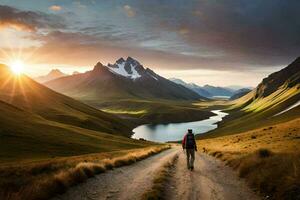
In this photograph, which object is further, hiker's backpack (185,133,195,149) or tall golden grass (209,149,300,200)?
hiker's backpack (185,133,195,149)

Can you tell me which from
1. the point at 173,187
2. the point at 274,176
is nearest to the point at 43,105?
the point at 173,187

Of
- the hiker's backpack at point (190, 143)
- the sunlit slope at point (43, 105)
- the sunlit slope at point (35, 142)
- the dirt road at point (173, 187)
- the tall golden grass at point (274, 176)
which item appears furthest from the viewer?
the sunlit slope at point (43, 105)

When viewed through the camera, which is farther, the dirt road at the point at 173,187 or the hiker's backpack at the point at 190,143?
the hiker's backpack at the point at 190,143

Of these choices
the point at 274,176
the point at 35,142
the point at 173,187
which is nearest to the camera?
the point at 274,176

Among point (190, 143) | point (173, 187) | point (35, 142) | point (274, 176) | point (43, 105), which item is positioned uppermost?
point (43, 105)

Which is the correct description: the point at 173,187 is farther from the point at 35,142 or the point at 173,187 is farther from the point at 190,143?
the point at 35,142

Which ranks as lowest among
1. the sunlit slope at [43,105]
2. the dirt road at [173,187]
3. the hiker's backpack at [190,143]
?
the dirt road at [173,187]

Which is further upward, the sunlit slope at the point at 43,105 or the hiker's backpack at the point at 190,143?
the sunlit slope at the point at 43,105

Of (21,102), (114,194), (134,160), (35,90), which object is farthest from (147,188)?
(35,90)

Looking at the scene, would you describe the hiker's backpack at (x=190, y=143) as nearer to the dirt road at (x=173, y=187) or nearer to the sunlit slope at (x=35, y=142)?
the dirt road at (x=173, y=187)

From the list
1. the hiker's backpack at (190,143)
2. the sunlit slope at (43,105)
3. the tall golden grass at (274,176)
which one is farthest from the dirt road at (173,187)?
→ the sunlit slope at (43,105)

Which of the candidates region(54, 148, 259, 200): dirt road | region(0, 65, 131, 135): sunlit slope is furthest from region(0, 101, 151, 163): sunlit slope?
region(0, 65, 131, 135): sunlit slope

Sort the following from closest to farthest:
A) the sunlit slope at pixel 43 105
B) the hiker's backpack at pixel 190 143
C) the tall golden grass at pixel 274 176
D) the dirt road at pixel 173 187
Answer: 1. the tall golden grass at pixel 274 176
2. the dirt road at pixel 173 187
3. the hiker's backpack at pixel 190 143
4. the sunlit slope at pixel 43 105

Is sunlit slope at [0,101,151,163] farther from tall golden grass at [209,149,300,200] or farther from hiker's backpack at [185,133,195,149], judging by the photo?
tall golden grass at [209,149,300,200]
